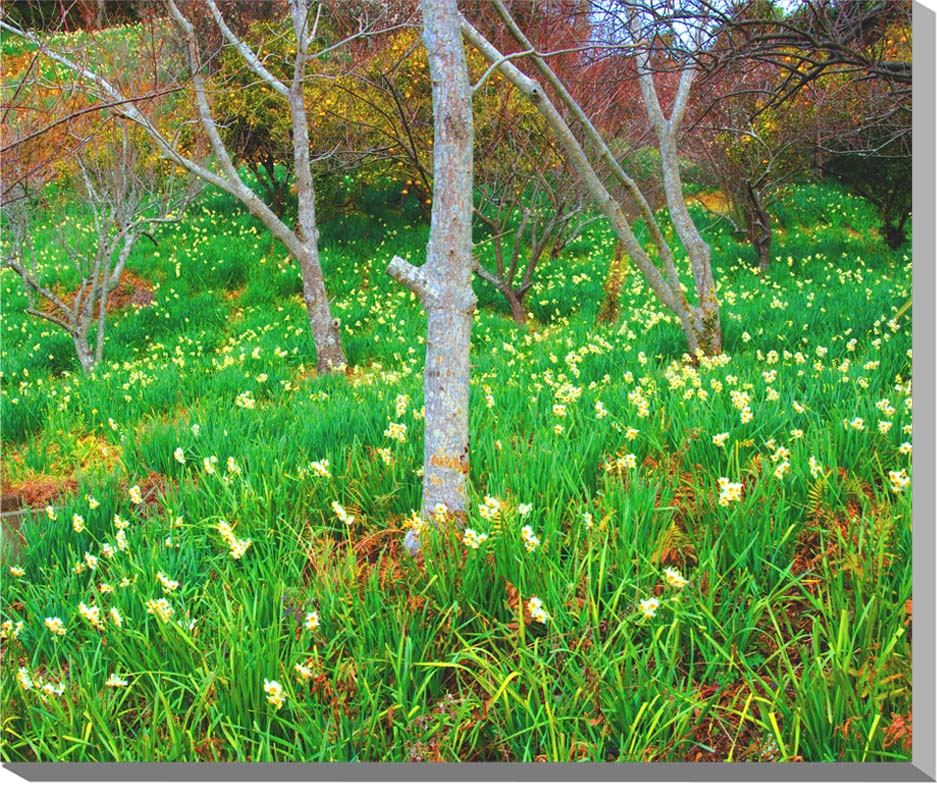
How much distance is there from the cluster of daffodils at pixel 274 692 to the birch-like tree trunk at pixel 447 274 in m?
0.82

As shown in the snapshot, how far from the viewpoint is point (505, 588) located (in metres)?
2.08

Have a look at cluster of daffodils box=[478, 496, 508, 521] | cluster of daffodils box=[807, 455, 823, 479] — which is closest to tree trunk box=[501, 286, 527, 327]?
cluster of daffodils box=[807, 455, 823, 479]

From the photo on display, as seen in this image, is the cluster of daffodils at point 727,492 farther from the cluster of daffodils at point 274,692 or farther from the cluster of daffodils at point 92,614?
the cluster of daffodils at point 92,614

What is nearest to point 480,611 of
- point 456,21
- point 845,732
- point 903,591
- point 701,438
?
point 845,732

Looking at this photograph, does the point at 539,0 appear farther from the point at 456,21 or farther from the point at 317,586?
the point at 317,586

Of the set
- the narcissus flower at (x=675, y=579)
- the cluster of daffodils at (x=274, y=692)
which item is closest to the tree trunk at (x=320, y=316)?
the cluster of daffodils at (x=274, y=692)

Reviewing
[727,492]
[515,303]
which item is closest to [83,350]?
[515,303]

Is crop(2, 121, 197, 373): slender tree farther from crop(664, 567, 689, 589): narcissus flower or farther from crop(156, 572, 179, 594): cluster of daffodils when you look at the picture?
crop(664, 567, 689, 589): narcissus flower

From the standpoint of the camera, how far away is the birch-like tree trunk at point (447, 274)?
234 cm

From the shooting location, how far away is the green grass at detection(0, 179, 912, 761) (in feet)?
5.54

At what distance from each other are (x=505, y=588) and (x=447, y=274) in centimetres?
115

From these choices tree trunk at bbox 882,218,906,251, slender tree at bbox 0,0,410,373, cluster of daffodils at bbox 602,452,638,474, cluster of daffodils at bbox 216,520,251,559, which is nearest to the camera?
cluster of daffodils at bbox 216,520,251,559

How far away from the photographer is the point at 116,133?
29.1ft

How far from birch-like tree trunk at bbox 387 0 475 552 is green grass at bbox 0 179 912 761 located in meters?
0.26
